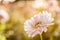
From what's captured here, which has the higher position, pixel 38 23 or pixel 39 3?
pixel 39 3

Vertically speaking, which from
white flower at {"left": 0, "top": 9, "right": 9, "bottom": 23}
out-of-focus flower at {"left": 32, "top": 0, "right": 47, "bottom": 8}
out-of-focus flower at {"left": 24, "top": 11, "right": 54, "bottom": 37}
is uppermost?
out-of-focus flower at {"left": 32, "top": 0, "right": 47, "bottom": 8}

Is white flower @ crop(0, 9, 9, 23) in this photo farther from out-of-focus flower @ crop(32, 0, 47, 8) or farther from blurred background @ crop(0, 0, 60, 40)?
out-of-focus flower @ crop(32, 0, 47, 8)

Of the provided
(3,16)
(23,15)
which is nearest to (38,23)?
(23,15)

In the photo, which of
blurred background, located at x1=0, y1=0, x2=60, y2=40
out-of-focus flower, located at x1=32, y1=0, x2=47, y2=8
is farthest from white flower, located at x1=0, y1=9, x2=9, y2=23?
out-of-focus flower, located at x1=32, y1=0, x2=47, y2=8

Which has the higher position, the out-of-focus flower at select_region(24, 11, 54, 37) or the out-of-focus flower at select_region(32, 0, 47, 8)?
the out-of-focus flower at select_region(32, 0, 47, 8)

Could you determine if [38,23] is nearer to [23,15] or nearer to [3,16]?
[23,15]

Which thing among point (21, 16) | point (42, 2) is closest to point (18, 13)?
point (21, 16)
